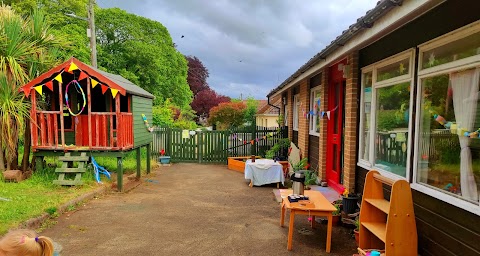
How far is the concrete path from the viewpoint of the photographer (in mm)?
4207

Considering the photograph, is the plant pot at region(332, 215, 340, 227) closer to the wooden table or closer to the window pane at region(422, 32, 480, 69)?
the wooden table

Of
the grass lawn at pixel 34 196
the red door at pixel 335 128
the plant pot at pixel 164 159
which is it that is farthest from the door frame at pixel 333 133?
the plant pot at pixel 164 159

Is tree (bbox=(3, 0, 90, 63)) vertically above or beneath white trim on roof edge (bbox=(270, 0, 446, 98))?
above

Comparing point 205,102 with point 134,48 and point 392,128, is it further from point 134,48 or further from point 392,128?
point 392,128

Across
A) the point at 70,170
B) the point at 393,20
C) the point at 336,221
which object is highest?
the point at 393,20

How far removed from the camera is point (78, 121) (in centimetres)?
814

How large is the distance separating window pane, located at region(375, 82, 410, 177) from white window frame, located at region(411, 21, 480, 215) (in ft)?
1.04

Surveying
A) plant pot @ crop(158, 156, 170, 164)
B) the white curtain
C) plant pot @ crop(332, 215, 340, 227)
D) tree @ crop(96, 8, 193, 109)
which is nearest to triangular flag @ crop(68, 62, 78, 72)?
plant pot @ crop(158, 156, 170, 164)

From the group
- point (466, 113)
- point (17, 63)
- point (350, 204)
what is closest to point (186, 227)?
point (350, 204)

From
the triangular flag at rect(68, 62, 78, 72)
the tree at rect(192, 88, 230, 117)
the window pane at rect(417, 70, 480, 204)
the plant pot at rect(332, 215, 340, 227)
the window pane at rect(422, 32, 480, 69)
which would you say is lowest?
the plant pot at rect(332, 215, 340, 227)

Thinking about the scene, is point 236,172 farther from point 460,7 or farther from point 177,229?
point 460,7

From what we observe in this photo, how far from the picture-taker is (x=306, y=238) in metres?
4.56

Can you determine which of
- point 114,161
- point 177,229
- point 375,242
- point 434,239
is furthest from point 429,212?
point 114,161

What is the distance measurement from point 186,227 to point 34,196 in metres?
3.47
